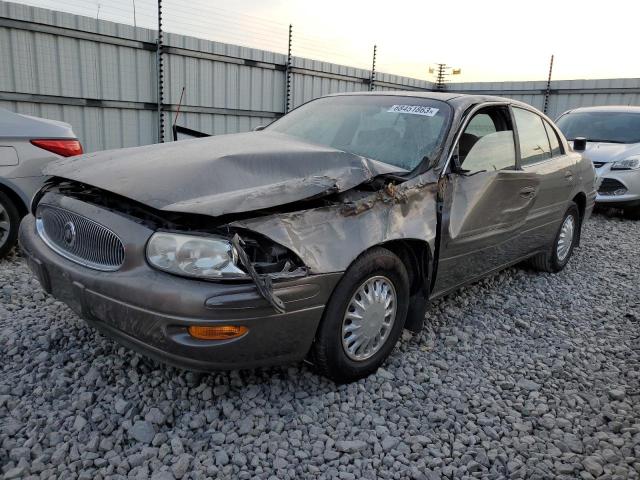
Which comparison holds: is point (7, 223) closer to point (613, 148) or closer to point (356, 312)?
point (356, 312)

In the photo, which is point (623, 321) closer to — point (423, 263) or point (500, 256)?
point (500, 256)

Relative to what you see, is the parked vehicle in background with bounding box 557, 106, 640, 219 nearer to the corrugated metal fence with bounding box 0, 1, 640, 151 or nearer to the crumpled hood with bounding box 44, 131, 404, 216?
the corrugated metal fence with bounding box 0, 1, 640, 151

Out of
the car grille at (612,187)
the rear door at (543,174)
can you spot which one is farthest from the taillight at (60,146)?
the car grille at (612,187)

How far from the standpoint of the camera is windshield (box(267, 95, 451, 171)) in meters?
3.24

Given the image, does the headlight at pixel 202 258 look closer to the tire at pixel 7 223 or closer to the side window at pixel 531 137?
the side window at pixel 531 137

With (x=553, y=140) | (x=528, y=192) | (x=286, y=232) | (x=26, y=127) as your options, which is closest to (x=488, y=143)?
(x=528, y=192)

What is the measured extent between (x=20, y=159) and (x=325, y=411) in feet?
11.1

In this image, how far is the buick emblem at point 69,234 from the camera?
2.56 m

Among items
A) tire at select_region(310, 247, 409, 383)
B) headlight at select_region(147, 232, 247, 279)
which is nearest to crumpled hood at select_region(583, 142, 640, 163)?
tire at select_region(310, 247, 409, 383)

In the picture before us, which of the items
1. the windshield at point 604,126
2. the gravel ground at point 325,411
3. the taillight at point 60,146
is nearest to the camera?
the gravel ground at point 325,411

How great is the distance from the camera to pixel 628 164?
792 cm

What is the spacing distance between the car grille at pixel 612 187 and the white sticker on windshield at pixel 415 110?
19.1 feet

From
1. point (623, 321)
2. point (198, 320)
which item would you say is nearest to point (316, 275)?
point (198, 320)

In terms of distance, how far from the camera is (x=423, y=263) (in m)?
3.06
